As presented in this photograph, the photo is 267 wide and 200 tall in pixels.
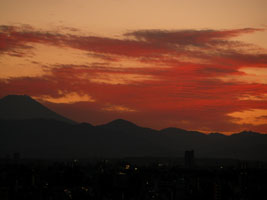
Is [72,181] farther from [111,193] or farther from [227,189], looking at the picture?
[227,189]

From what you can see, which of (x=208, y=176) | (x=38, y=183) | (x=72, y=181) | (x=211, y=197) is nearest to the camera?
(x=211, y=197)

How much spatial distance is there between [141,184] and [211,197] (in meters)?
31.0

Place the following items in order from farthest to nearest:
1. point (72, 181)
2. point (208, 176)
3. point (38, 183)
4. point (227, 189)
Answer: point (208, 176) → point (72, 181) → point (38, 183) → point (227, 189)

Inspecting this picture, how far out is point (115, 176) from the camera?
170500 mm

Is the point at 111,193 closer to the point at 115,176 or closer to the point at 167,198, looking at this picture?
the point at 167,198

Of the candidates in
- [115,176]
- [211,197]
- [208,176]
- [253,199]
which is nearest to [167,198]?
[211,197]

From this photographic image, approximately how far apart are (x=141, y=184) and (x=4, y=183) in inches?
1530

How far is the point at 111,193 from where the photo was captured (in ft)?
452

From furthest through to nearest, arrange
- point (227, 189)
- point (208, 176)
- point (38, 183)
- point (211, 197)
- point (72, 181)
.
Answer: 1. point (208, 176)
2. point (72, 181)
3. point (38, 183)
4. point (227, 189)
5. point (211, 197)

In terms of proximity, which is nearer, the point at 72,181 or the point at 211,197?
the point at 211,197

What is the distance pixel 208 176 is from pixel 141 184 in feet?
122

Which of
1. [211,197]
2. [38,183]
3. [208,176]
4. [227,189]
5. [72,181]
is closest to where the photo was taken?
[211,197]

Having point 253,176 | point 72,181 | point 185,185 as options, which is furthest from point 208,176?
point 72,181

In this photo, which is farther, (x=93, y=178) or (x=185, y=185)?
(x=93, y=178)
